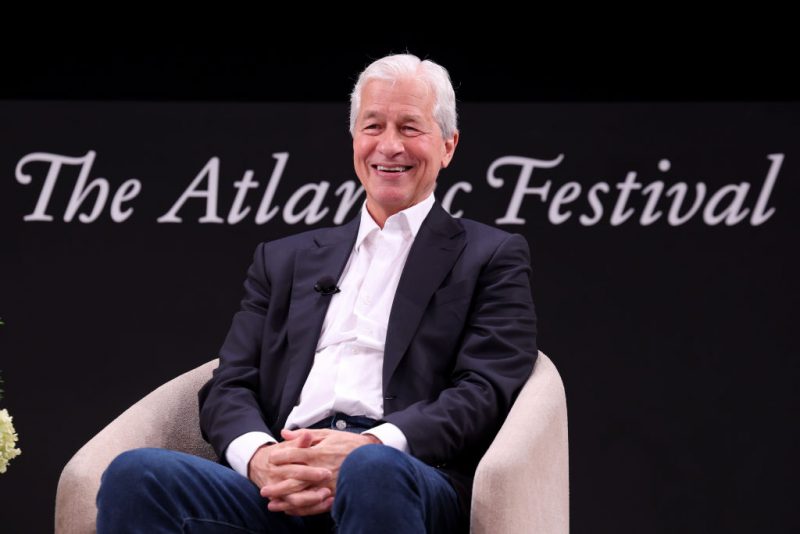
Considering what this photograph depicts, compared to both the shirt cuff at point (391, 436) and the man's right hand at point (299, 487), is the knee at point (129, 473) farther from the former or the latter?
the shirt cuff at point (391, 436)

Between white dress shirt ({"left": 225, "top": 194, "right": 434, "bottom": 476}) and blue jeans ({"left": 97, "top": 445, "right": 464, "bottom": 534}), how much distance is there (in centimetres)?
15

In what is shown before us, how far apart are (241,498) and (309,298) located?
2.00ft

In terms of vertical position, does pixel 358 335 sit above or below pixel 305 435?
above

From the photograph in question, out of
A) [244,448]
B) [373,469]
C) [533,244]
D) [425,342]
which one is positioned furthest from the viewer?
[533,244]

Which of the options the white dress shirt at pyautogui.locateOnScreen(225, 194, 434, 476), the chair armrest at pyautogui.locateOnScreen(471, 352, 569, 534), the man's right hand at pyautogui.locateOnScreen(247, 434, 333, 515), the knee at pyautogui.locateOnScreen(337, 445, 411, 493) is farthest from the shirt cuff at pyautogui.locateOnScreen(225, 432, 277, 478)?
the chair armrest at pyautogui.locateOnScreen(471, 352, 569, 534)

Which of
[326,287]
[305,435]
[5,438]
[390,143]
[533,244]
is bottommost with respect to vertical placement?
[5,438]

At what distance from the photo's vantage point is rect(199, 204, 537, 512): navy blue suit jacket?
264cm

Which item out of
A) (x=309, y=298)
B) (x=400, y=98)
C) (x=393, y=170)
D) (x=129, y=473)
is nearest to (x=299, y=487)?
(x=129, y=473)

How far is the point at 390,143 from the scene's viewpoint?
2893 mm

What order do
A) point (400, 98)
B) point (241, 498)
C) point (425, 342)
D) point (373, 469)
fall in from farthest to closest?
1. point (400, 98)
2. point (425, 342)
3. point (241, 498)
4. point (373, 469)

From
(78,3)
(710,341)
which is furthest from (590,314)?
(78,3)

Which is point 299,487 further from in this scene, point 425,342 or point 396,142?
point 396,142

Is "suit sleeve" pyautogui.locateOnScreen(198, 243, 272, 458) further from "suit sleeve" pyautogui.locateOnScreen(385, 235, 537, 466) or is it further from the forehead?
the forehead

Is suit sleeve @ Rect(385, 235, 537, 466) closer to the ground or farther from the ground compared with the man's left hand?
farther from the ground
